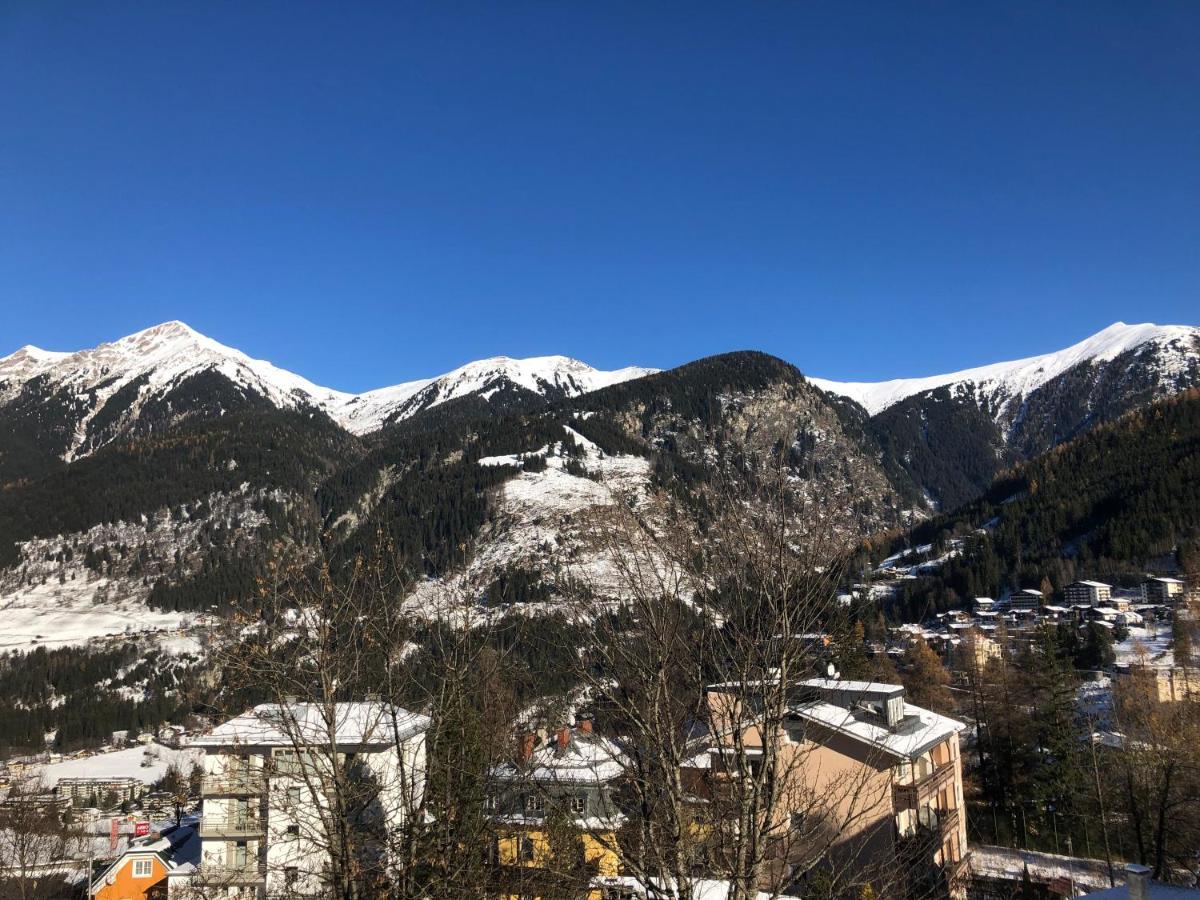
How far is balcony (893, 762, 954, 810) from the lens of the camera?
2470 centimetres

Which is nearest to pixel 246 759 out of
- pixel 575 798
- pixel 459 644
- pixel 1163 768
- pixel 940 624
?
pixel 459 644

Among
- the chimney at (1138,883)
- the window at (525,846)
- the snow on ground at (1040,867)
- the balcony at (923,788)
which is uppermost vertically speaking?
the window at (525,846)

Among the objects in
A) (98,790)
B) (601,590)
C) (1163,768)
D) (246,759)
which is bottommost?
(98,790)

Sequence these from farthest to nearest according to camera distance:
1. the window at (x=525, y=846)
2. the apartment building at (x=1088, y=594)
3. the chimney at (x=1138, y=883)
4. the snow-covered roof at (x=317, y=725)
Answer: the apartment building at (x=1088, y=594), the chimney at (x=1138, y=883), the window at (x=525, y=846), the snow-covered roof at (x=317, y=725)

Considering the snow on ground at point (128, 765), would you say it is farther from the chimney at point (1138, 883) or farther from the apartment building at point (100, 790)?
the chimney at point (1138, 883)

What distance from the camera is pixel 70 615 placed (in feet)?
567

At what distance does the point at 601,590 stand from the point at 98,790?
88.5 meters

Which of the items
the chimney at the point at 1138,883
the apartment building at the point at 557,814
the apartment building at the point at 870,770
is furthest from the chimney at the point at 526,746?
the chimney at the point at 1138,883

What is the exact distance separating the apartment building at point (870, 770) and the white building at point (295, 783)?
450 centimetres

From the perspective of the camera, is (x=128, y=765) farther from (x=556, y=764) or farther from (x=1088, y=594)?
(x=1088, y=594)

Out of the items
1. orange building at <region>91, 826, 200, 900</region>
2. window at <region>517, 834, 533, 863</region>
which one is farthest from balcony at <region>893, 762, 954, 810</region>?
orange building at <region>91, 826, 200, 900</region>

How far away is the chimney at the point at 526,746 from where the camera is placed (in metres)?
10.7

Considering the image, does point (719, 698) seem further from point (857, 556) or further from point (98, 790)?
point (98, 790)

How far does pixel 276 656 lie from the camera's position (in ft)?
32.1
